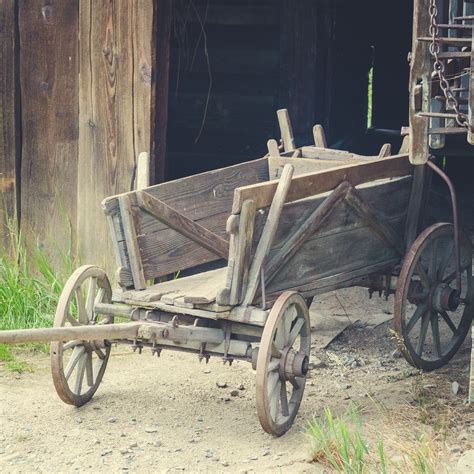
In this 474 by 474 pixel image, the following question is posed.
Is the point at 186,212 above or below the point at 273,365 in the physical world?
above

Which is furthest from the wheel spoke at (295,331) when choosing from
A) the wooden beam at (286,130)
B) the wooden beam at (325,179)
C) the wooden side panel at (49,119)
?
the wooden side panel at (49,119)

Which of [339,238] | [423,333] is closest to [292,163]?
[339,238]

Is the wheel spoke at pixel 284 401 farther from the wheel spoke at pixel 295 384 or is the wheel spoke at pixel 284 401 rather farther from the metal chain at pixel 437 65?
the metal chain at pixel 437 65

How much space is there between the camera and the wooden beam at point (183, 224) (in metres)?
5.04

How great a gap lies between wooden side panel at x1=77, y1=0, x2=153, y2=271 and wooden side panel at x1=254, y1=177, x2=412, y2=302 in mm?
1609

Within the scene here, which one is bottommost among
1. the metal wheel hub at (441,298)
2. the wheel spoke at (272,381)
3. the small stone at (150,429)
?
the small stone at (150,429)

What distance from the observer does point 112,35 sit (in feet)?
21.3

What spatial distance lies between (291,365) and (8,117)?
116 inches

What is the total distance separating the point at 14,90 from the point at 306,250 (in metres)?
2.57

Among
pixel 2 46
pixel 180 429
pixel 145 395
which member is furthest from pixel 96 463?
pixel 2 46

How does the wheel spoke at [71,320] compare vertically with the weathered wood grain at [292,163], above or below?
below

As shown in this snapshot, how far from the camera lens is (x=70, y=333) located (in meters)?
4.42

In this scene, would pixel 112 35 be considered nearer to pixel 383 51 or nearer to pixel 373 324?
pixel 373 324

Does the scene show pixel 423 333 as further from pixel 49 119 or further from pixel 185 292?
pixel 49 119
